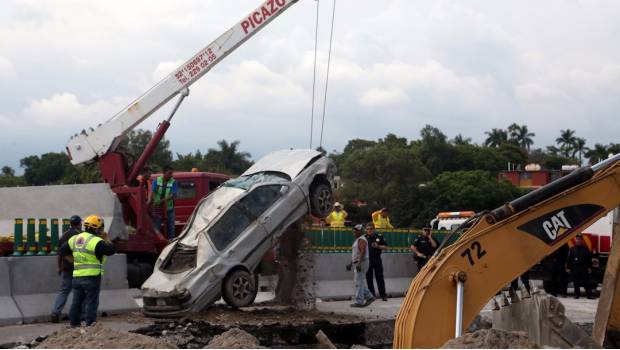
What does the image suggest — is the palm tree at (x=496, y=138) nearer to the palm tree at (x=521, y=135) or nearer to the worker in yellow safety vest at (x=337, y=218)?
the palm tree at (x=521, y=135)

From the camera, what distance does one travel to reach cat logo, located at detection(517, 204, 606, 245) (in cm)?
906

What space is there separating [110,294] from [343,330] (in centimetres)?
414

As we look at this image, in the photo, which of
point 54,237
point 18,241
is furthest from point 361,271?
point 18,241

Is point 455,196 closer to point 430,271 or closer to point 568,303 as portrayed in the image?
point 568,303

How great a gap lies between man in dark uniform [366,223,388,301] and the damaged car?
3.04m

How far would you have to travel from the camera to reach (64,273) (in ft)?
46.4

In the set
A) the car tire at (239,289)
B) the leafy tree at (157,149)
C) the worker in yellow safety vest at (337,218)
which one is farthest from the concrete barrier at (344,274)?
the leafy tree at (157,149)

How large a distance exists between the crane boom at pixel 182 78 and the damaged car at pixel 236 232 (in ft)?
14.6

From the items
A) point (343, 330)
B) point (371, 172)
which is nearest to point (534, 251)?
point (343, 330)

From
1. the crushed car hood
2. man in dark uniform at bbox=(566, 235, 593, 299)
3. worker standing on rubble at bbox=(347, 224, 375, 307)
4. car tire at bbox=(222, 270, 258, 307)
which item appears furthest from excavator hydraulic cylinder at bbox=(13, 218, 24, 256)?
man in dark uniform at bbox=(566, 235, 593, 299)

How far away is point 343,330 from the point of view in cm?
1436

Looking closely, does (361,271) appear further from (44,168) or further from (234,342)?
(44,168)

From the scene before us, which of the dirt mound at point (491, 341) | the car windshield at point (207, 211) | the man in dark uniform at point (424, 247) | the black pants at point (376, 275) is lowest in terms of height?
the dirt mound at point (491, 341)

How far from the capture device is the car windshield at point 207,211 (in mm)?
15455
